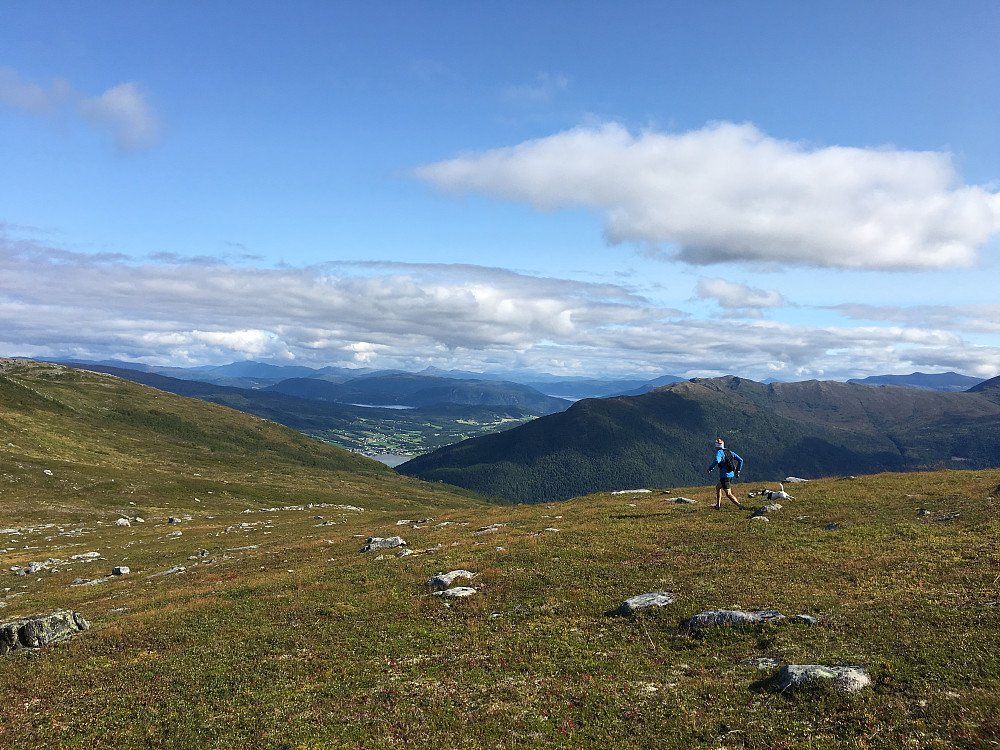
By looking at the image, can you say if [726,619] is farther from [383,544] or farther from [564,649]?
[383,544]

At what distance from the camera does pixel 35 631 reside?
23.4 m

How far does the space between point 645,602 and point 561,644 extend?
4564mm

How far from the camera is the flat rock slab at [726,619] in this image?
1745cm

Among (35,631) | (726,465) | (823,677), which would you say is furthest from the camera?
(726,465)

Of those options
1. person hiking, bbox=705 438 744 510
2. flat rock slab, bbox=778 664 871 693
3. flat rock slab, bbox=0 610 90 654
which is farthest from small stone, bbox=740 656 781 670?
flat rock slab, bbox=0 610 90 654

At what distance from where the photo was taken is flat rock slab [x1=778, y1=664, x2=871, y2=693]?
41.1 ft

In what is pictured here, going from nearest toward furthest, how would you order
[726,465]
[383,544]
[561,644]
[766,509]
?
1. [561,644]
2. [766,509]
3. [726,465]
4. [383,544]

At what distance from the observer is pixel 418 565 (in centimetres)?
3278

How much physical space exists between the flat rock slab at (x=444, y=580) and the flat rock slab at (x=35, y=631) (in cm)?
1745

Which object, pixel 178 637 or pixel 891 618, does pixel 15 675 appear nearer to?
pixel 178 637

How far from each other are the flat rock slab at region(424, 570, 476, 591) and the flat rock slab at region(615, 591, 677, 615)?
10.1 meters

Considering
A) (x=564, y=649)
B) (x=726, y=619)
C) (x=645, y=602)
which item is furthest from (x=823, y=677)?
(x=645, y=602)

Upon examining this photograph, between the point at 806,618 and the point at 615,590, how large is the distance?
8342 millimetres

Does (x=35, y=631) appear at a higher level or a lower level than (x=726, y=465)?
lower
